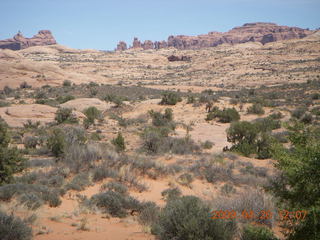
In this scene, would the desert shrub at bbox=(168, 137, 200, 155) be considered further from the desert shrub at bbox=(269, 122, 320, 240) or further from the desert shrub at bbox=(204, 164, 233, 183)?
the desert shrub at bbox=(269, 122, 320, 240)

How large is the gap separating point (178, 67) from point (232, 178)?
69838 millimetres

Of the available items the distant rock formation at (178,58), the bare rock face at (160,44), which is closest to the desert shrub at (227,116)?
the distant rock formation at (178,58)

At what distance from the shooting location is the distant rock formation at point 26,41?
129 m

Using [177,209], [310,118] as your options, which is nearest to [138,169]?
[177,209]

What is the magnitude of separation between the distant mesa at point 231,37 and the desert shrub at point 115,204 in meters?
149

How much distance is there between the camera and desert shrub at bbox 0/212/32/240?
4059 mm

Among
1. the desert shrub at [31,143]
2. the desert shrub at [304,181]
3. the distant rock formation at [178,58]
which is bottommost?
the desert shrub at [31,143]

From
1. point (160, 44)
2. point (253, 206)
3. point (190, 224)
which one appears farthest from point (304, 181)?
point (160, 44)

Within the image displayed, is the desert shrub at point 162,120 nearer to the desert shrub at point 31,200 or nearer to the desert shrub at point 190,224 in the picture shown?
the desert shrub at point 31,200

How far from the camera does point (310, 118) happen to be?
19875 millimetres

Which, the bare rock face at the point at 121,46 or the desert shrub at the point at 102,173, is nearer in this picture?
the desert shrub at the point at 102,173

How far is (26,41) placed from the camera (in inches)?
5305

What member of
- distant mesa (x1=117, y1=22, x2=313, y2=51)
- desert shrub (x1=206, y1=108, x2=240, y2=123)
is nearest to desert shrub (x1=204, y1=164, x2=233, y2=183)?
desert shrub (x1=206, y1=108, x2=240, y2=123)

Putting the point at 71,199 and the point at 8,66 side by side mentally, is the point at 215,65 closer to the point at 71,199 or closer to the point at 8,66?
the point at 8,66
